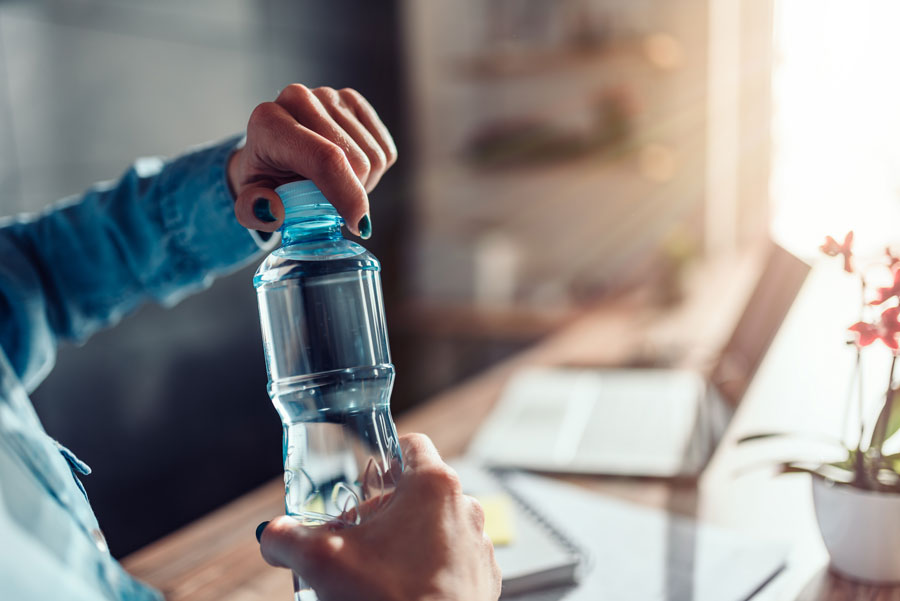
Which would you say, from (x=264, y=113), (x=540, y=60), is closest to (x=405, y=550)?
(x=264, y=113)

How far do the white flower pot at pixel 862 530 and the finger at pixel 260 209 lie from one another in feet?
1.62

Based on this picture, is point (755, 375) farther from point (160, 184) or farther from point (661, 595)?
point (160, 184)

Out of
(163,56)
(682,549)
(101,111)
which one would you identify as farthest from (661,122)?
(682,549)

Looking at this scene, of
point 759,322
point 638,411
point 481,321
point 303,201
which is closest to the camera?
point 303,201

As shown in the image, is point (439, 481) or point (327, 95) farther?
point (327, 95)

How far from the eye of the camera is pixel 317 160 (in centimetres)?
45

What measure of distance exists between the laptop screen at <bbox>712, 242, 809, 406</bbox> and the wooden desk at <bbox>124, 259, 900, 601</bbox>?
0.05ft

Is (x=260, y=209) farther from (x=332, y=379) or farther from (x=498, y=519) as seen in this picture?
(x=498, y=519)

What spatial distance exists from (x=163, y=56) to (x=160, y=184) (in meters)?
1.49

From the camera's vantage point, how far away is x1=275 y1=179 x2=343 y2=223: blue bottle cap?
0.47m

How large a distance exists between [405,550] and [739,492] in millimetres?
535

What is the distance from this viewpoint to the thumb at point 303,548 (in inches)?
14.4

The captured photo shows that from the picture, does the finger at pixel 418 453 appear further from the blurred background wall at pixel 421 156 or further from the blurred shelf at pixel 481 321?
the blurred shelf at pixel 481 321

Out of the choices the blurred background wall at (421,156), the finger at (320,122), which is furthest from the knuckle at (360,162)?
the blurred background wall at (421,156)
